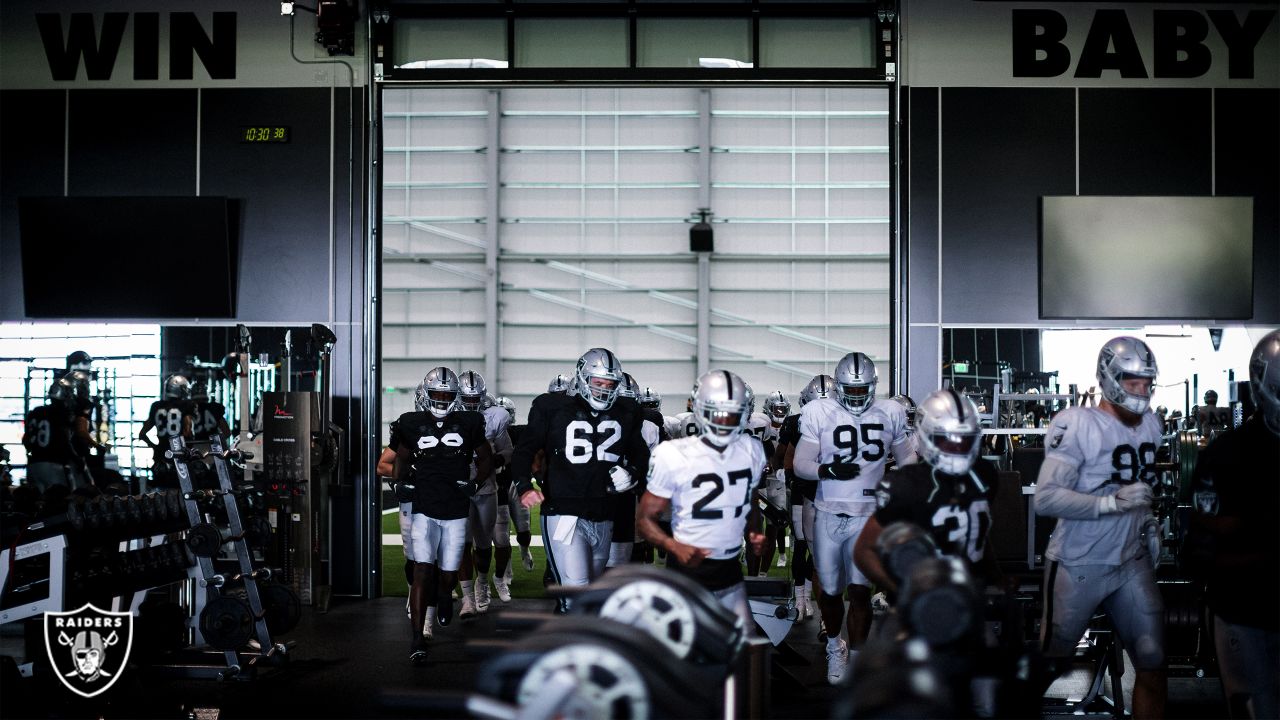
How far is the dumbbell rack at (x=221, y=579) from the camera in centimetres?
672

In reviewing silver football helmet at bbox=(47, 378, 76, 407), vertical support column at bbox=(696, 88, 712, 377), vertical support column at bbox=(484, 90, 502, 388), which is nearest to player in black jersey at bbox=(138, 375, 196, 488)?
silver football helmet at bbox=(47, 378, 76, 407)

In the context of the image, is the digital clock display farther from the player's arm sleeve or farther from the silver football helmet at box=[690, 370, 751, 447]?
the silver football helmet at box=[690, 370, 751, 447]

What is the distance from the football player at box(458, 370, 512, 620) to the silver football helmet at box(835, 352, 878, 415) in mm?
3288

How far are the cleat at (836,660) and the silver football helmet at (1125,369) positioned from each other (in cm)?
239

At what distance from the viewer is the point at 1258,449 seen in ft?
14.2

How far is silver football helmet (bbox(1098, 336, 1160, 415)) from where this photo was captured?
4.99 m

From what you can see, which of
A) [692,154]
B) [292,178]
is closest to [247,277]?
[292,178]

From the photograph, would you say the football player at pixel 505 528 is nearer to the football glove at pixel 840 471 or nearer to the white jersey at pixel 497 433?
the white jersey at pixel 497 433

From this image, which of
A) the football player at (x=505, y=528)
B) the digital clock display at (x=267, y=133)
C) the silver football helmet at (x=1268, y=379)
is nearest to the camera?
the silver football helmet at (x=1268, y=379)

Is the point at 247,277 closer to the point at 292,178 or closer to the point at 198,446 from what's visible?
the point at 292,178

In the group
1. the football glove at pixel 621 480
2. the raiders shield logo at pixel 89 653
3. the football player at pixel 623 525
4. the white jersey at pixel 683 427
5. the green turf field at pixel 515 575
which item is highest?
the white jersey at pixel 683 427

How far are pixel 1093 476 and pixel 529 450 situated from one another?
10.6 ft

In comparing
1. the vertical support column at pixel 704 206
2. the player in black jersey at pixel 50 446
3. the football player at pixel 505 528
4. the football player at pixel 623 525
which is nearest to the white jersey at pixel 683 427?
the football player at pixel 505 528

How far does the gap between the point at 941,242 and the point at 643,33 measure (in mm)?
3393
